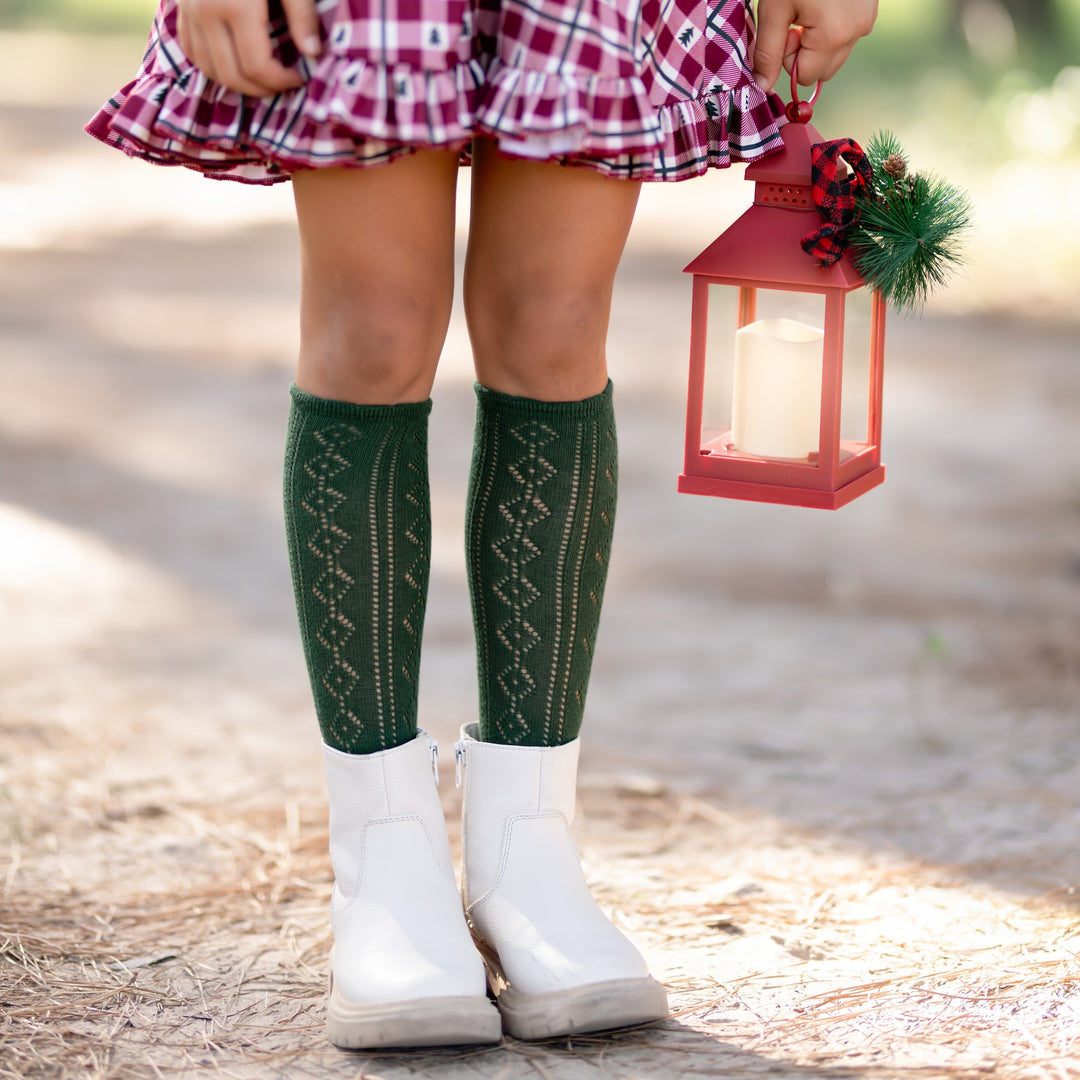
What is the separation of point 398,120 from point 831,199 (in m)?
0.42

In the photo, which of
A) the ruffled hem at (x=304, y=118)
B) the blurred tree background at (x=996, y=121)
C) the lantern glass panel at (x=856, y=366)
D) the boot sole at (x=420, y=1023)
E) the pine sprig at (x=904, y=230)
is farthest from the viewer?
the blurred tree background at (x=996, y=121)

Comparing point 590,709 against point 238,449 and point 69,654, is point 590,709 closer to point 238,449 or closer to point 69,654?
point 69,654

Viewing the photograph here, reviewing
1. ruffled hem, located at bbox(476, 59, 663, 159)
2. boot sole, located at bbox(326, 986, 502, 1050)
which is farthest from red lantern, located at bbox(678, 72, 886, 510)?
boot sole, located at bbox(326, 986, 502, 1050)

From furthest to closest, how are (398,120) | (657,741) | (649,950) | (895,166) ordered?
1. (657,741)
2. (649,950)
3. (895,166)
4. (398,120)

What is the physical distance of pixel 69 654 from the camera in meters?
2.14

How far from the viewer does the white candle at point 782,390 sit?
127cm

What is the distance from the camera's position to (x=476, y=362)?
1.20 meters

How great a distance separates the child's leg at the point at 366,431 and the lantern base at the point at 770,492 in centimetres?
27

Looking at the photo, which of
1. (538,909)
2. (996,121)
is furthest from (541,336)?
(996,121)

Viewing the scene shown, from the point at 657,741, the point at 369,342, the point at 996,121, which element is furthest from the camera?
the point at 996,121

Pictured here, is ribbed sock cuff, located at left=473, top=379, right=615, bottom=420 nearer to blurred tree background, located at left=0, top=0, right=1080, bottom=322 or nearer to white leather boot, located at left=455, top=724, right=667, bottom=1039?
white leather boot, located at left=455, top=724, right=667, bottom=1039

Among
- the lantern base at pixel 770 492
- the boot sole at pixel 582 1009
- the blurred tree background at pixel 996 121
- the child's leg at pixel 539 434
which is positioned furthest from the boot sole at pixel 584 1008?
the blurred tree background at pixel 996 121

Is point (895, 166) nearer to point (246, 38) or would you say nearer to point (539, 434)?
point (539, 434)

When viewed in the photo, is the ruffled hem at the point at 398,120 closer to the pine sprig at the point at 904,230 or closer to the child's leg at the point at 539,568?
the child's leg at the point at 539,568
